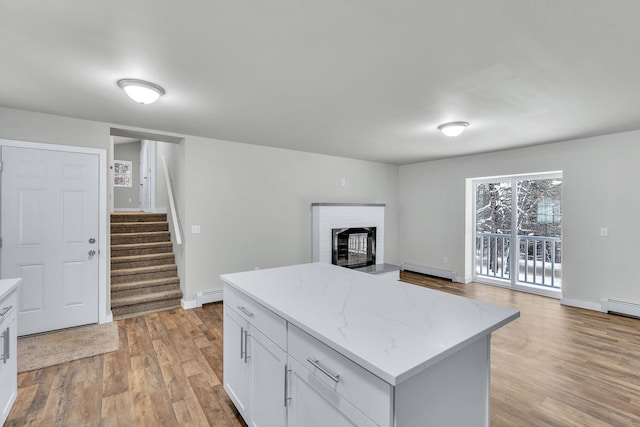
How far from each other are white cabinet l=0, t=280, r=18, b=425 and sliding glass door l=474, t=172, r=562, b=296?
5.95 metres

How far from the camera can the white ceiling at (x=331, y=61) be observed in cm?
150

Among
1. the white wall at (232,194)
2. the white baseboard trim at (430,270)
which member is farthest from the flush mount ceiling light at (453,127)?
the white baseboard trim at (430,270)

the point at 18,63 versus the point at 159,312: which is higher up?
the point at 18,63

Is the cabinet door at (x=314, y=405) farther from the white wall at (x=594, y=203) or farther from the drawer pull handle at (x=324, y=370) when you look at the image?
the white wall at (x=594, y=203)

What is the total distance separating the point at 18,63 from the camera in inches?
79.8

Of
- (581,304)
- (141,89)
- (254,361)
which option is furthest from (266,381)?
(581,304)

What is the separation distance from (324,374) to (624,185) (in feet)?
15.5

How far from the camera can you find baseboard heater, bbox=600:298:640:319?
3674 mm

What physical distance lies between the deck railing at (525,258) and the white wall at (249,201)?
2.66m

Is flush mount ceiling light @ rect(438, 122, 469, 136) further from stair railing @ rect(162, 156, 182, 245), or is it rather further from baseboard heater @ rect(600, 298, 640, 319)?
stair railing @ rect(162, 156, 182, 245)

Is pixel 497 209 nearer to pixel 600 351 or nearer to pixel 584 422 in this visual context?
pixel 600 351

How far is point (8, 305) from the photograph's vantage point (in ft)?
5.87

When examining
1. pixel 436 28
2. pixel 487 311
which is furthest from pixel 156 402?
pixel 436 28

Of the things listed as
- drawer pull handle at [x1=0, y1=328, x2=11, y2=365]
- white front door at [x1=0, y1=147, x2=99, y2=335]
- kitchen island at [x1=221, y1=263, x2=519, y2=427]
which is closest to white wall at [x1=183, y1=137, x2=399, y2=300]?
white front door at [x1=0, y1=147, x2=99, y2=335]
